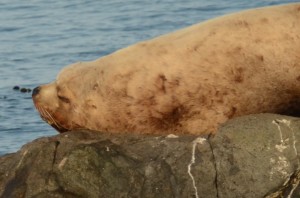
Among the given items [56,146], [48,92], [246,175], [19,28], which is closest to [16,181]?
[56,146]

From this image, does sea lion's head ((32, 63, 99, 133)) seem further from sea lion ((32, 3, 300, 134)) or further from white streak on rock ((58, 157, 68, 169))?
white streak on rock ((58, 157, 68, 169))

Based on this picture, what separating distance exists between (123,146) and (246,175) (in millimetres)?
942

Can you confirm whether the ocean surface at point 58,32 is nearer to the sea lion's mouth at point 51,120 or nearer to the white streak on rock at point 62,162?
the sea lion's mouth at point 51,120

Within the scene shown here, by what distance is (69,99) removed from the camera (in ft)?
28.1

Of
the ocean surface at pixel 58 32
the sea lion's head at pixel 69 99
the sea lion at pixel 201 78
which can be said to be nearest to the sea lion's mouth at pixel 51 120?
the sea lion's head at pixel 69 99

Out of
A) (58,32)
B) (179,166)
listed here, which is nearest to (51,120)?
(179,166)

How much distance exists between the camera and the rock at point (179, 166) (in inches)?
292

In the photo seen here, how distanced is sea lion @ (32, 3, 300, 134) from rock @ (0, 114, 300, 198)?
0.29 meters

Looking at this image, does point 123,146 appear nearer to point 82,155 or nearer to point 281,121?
point 82,155

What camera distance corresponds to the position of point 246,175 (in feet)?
24.3

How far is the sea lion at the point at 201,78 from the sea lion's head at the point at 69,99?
0.04 ft

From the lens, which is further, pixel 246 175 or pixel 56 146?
pixel 56 146

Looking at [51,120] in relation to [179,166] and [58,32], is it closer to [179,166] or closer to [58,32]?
[179,166]

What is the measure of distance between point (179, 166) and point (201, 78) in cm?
78
